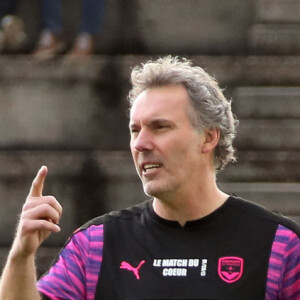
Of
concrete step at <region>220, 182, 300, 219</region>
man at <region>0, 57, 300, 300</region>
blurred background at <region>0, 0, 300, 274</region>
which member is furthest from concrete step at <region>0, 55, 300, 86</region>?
man at <region>0, 57, 300, 300</region>

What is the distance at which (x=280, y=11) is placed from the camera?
9555 mm

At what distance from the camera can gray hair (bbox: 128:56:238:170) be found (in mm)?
5367

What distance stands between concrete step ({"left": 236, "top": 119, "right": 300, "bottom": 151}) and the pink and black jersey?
397 centimetres

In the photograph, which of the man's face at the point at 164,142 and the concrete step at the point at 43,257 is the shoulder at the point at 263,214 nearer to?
the man's face at the point at 164,142

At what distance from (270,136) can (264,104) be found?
0.24m

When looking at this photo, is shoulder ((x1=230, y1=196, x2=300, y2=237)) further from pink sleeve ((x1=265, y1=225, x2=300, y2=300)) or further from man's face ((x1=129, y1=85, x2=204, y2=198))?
man's face ((x1=129, y1=85, x2=204, y2=198))

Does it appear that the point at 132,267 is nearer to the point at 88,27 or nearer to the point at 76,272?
the point at 76,272

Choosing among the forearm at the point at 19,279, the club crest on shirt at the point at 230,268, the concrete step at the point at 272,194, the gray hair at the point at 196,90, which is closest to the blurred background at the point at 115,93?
the concrete step at the point at 272,194

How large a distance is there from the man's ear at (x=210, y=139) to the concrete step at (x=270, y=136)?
380 centimetres

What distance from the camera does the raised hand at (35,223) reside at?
4820 millimetres

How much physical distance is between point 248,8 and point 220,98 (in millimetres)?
4307

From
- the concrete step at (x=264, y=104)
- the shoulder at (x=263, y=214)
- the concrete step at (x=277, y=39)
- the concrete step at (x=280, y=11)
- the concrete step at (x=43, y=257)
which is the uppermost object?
the concrete step at (x=280, y=11)

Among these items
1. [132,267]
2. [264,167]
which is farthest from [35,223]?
[264,167]

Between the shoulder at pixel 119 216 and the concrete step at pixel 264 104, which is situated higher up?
the shoulder at pixel 119 216
